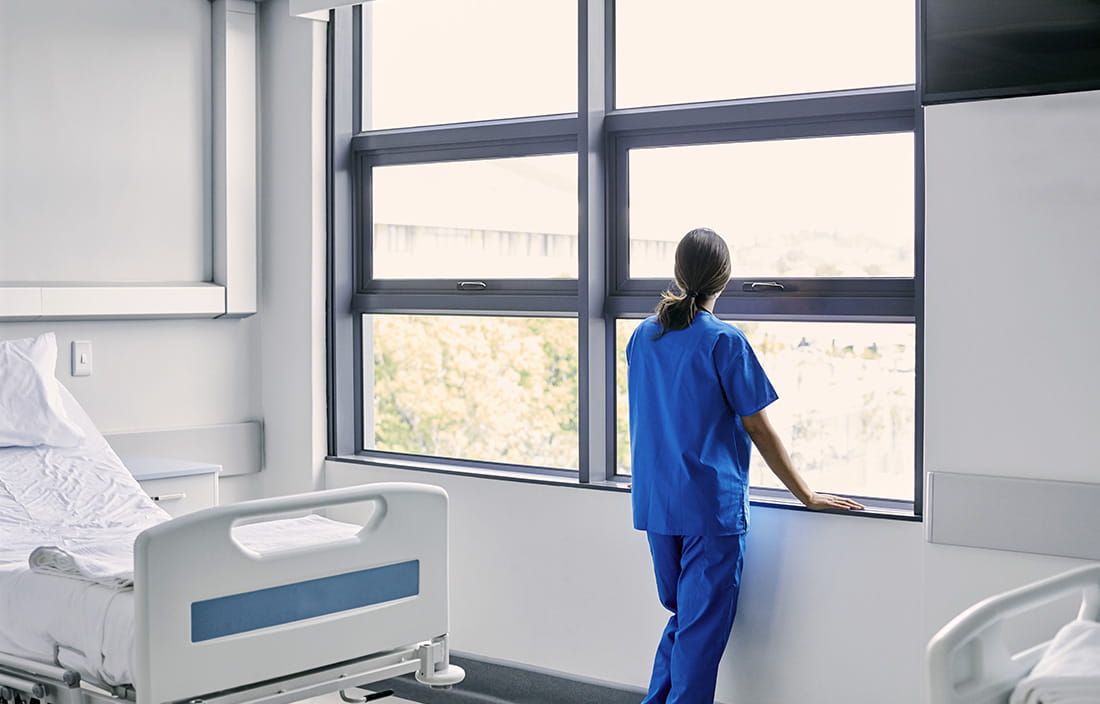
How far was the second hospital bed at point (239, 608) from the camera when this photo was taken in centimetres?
223

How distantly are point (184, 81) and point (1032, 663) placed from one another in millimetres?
3374

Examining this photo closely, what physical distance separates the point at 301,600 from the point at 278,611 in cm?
6

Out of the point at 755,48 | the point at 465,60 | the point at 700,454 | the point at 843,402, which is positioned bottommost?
the point at 700,454

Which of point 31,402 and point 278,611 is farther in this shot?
point 31,402

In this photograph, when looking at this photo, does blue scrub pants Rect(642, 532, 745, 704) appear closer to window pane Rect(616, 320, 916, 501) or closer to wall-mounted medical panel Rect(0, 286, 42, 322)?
window pane Rect(616, 320, 916, 501)

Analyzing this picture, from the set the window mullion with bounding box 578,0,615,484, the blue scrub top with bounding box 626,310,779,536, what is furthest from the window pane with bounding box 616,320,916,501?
the window mullion with bounding box 578,0,615,484

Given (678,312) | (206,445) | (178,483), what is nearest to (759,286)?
(678,312)

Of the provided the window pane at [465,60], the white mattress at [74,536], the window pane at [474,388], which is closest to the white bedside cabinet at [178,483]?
the white mattress at [74,536]

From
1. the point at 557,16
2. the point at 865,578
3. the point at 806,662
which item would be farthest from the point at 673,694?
the point at 557,16

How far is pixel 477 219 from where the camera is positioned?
158 inches

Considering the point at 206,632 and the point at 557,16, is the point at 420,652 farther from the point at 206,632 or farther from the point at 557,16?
the point at 557,16

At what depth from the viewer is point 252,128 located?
4.29m

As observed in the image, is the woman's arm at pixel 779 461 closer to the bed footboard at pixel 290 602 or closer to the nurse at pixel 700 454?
the nurse at pixel 700 454

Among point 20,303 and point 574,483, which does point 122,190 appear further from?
point 574,483
